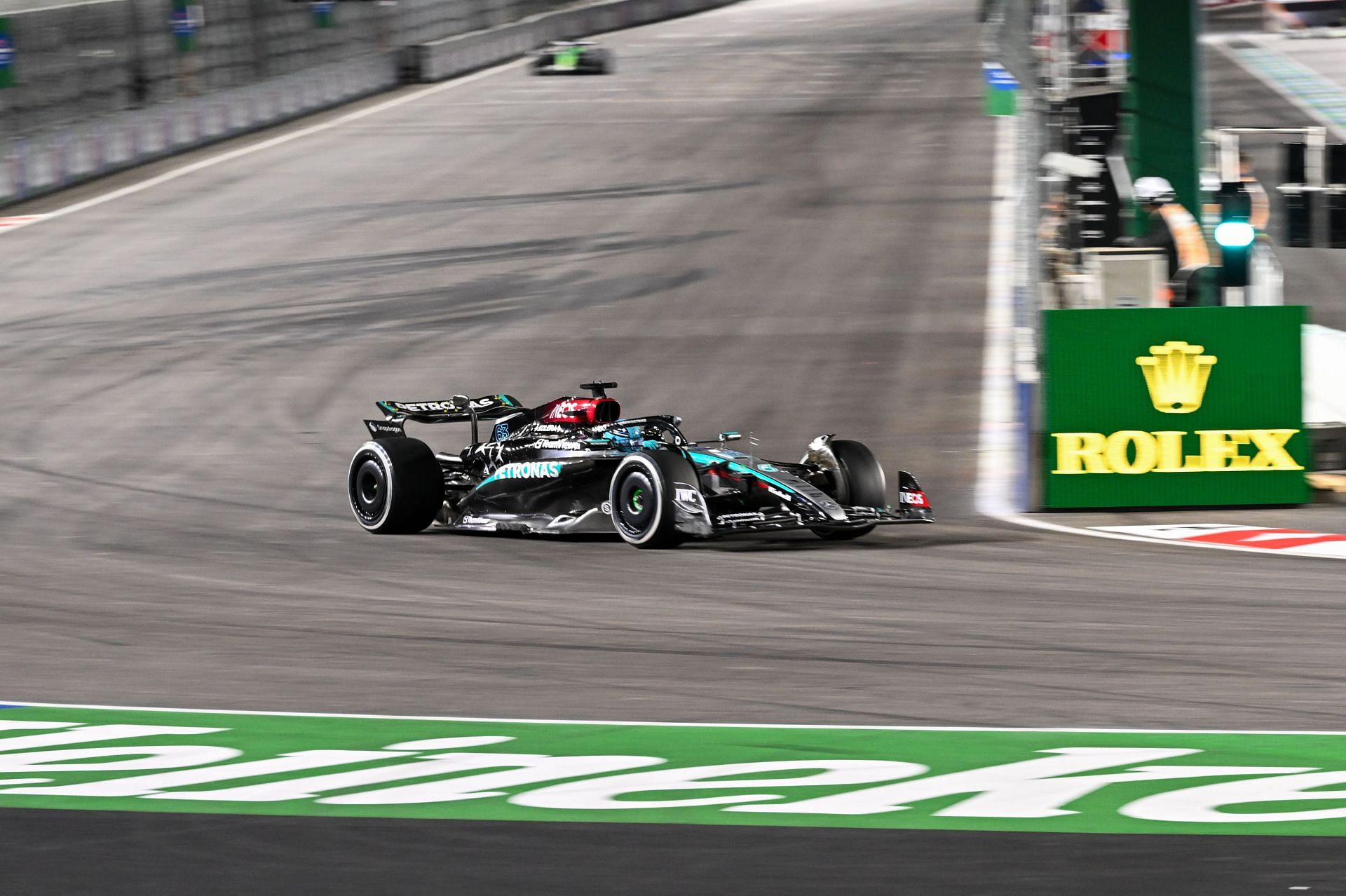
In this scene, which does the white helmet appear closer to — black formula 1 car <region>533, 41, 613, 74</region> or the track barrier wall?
the track barrier wall

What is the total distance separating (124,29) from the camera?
120 feet

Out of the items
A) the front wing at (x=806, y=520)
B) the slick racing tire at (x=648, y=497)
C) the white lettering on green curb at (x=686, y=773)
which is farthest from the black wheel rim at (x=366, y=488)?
the white lettering on green curb at (x=686, y=773)

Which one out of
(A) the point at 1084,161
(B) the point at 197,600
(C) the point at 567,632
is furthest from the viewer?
(A) the point at 1084,161

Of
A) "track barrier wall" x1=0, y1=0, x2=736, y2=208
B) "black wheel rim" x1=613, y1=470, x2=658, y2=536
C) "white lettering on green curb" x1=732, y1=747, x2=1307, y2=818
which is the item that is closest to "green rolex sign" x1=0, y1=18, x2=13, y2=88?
"track barrier wall" x1=0, y1=0, x2=736, y2=208

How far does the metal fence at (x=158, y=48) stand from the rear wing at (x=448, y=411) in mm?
21475

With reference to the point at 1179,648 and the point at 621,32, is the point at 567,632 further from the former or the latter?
the point at 621,32

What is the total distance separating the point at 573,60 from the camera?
4759 centimetres

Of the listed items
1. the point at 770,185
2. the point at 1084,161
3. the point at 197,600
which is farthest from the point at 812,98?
the point at 197,600

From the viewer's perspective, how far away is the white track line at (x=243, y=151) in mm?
31516

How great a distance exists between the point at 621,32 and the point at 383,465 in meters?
47.9

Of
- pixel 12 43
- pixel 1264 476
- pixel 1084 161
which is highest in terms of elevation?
pixel 12 43

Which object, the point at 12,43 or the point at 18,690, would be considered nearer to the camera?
the point at 18,690

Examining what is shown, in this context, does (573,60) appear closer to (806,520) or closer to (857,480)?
(857,480)

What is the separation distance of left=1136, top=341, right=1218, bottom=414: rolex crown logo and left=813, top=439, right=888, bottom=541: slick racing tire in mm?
2232
